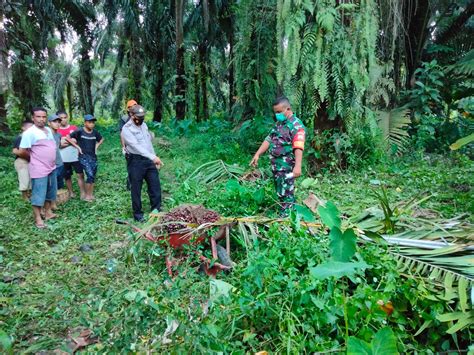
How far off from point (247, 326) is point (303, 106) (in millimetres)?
4621

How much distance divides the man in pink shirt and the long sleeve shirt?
1.05 metres

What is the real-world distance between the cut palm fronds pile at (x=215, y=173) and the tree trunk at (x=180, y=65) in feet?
24.4

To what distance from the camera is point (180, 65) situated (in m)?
12.7

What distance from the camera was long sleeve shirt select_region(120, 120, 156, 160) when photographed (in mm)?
4848

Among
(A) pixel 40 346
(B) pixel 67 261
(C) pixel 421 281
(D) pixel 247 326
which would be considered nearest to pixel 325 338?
(D) pixel 247 326

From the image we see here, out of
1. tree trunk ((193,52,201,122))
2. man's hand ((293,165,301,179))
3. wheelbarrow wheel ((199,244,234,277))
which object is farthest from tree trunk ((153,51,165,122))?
wheelbarrow wheel ((199,244,234,277))

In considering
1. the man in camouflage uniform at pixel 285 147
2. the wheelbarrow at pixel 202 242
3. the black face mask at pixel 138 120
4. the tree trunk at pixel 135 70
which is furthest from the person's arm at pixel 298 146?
the tree trunk at pixel 135 70

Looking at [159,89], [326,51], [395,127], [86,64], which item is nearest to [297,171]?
[326,51]

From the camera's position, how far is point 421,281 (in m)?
2.50

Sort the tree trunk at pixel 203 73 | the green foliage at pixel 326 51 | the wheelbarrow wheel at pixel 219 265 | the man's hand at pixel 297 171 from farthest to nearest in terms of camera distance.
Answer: the tree trunk at pixel 203 73 < the green foliage at pixel 326 51 < the man's hand at pixel 297 171 < the wheelbarrow wheel at pixel 219 265

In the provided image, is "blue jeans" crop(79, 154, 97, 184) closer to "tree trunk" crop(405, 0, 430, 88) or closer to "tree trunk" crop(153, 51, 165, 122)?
"tree trunk" crop(405, 0, 430, 88)

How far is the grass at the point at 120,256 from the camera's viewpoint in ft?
7.30

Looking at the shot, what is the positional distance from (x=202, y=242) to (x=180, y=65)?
10.4m

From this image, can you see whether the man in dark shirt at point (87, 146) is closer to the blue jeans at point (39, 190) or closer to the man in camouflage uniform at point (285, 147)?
the blue jeans at point (39, 190)
